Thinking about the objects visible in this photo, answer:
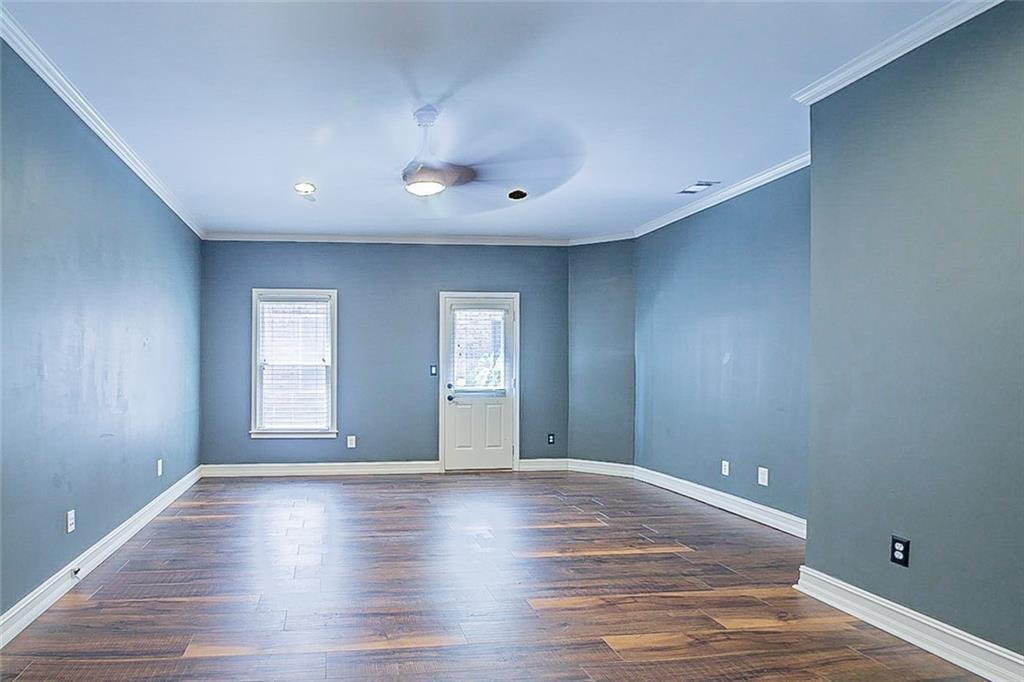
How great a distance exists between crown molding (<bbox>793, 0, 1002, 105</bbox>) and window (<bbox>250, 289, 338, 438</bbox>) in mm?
5425

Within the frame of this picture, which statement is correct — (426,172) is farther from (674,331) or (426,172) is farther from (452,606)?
(674,331)

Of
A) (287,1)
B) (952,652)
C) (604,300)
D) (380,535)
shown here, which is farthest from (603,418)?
(287,1)

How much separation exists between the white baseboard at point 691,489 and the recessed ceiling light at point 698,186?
2.46 meters

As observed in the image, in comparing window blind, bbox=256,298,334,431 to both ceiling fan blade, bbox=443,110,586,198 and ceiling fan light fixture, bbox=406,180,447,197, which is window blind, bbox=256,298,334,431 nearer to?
ceiling fan blade, bbox=443,110,586,198

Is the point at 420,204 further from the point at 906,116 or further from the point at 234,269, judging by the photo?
the point at 906,116

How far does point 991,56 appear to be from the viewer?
276 centimetres

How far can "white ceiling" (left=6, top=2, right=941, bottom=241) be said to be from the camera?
2.91 metres

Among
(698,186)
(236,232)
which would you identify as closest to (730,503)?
(698,186)

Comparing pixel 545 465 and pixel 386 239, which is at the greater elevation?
pixel 386 239

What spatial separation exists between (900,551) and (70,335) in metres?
4.16

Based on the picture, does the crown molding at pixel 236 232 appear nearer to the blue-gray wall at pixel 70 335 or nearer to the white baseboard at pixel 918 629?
the blue-gray wall at pixel 70 335

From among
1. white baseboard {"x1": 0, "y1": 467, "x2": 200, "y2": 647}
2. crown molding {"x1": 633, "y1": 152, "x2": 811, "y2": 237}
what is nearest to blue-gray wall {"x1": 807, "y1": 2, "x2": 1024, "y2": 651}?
crown molding {"x1": 633, "y1": 152, "x2": 811, "y2": 237}

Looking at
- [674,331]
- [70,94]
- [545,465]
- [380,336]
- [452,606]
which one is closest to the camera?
[452,606]

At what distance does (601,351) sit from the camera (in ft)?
25.3
